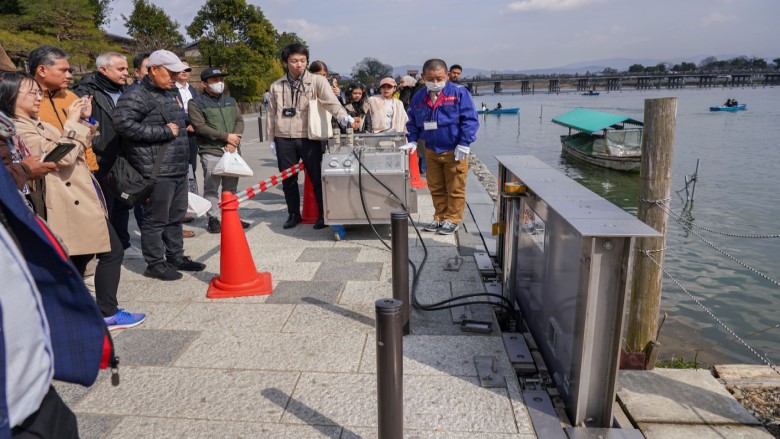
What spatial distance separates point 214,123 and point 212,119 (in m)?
0.05

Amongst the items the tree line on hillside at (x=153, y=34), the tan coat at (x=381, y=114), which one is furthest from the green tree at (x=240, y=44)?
the tan coat at (x=381, y=114)

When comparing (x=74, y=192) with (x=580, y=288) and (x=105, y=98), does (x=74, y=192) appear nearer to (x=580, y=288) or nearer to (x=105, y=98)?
(x=105, y=98)

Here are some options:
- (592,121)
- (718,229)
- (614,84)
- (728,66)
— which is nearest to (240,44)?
(592,121)

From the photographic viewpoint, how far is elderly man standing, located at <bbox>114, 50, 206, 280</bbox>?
439 centimetres

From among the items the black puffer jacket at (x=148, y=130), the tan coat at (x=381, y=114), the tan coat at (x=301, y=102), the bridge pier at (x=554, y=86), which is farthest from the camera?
the bridge pier at (x=554, y=86)

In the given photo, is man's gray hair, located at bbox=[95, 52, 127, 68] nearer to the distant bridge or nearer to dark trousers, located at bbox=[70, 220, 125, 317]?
dark trousers, located at bbox=[70, 220, 125, 317]

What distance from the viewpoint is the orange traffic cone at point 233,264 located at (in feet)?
15.0

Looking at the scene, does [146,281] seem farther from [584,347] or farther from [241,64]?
[241,64]

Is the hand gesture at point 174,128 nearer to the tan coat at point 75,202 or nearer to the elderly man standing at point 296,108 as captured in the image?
the tan coat at point 75,202

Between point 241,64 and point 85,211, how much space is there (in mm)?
45840

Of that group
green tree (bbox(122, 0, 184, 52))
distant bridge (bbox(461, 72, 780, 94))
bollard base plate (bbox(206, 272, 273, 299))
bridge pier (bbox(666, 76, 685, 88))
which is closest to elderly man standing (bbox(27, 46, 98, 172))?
bollard base plate (bbox(206, 272, 273, 299))

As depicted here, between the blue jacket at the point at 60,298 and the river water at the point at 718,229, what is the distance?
3.75 metres

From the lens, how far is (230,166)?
19.8 feet

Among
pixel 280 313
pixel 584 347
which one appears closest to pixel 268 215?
pixel 280 313
